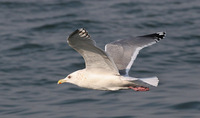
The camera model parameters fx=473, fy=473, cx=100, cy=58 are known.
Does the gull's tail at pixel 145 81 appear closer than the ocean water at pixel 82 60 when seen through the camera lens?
Yes

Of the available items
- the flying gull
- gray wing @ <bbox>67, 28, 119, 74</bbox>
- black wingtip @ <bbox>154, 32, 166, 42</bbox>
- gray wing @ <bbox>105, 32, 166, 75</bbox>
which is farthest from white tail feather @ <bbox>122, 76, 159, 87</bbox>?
black wingtip @ <bbox>154, 32, 166, 42</bbox>

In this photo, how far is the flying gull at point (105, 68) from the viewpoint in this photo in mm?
6608

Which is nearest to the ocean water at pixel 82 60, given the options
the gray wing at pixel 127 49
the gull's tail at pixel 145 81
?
the gray wing at pixel 127 49

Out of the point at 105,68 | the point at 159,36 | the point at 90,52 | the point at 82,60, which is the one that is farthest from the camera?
the point at 82,60

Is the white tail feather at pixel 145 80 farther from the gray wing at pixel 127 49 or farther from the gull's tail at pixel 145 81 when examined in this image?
the gray wing at pixel 127 49

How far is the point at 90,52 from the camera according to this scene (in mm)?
6828

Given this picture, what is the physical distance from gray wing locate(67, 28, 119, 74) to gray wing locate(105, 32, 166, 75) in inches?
20.7

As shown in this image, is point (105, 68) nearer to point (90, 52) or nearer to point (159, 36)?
point (90, 52)

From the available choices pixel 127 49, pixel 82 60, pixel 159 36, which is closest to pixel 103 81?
pixel 127 49

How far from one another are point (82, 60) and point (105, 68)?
13.8 ft

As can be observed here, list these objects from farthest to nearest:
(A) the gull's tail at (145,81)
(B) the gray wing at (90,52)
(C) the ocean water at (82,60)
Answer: (C) the ocean water at (82,60)
(A) the gull's tail at (145,81)
(B) the gray wing at (90,52)

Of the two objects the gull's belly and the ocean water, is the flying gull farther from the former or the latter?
the ocean water

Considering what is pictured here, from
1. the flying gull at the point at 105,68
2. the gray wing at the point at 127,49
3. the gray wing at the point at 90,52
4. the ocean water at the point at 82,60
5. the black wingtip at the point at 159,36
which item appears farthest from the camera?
the ocean water at the point at 82,60

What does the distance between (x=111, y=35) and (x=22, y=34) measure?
2.52m
